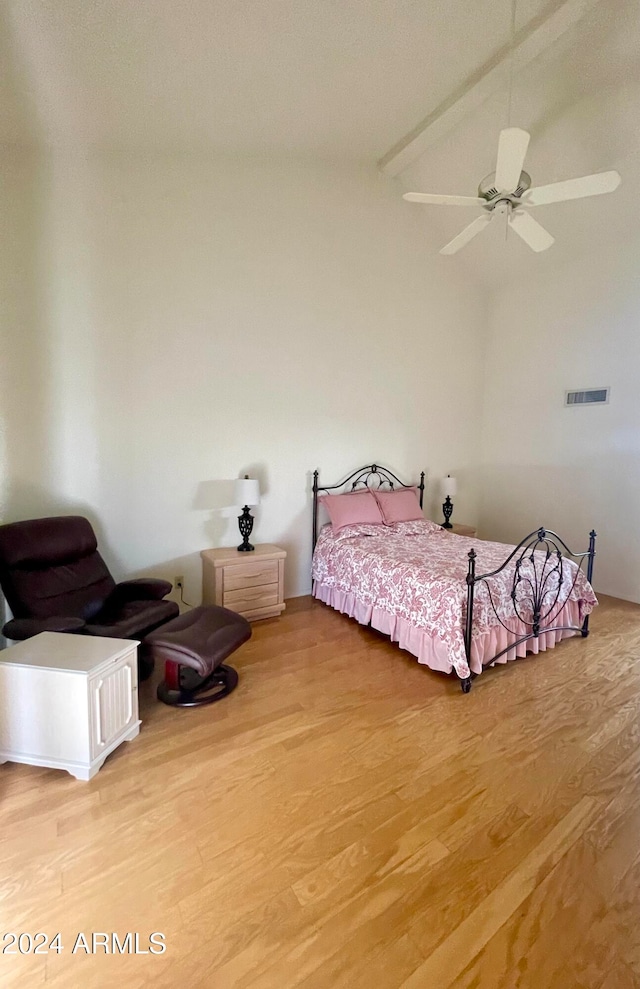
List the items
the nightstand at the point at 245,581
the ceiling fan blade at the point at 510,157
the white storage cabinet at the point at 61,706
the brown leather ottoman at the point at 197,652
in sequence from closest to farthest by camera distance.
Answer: the white storage cabinet at the point at 61,706, the ceiling fan blade at the point at 510,157, the brown leather ottoman at the point at 197,652, the nightstand at the point at 245,581

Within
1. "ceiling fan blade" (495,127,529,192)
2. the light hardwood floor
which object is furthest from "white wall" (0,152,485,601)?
"ceiling fan blade" (495,127,529,192)

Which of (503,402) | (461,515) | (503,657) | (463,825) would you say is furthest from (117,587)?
(503,402)

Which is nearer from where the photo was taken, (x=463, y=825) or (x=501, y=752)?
(x=463, y=825)

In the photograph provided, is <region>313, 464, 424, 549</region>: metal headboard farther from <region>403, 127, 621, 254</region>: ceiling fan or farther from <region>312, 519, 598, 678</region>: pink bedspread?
<region>403, 127, 621, 254</region>: ceiling fan

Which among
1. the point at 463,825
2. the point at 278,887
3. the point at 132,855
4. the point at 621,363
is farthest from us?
the point at 621,363

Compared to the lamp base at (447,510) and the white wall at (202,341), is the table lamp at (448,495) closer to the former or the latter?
the lamp base at (447,510)

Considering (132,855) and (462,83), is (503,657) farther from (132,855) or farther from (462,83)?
(462,83)

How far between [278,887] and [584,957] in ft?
2.98

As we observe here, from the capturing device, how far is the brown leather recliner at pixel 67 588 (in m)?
2.44

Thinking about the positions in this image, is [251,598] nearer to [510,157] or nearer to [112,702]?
[112,702]

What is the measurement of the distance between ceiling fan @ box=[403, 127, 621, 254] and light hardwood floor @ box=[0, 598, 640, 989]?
2.83m

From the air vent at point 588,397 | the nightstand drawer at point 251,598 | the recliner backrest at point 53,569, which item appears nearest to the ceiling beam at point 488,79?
the air vent at point 588,397

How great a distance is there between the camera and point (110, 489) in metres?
3.29

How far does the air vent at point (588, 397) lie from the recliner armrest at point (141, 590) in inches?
165
